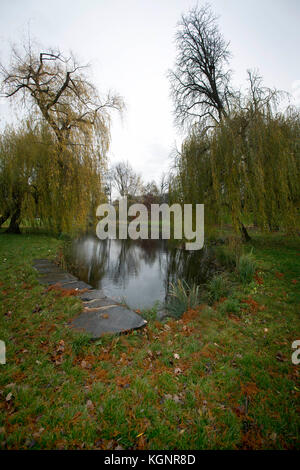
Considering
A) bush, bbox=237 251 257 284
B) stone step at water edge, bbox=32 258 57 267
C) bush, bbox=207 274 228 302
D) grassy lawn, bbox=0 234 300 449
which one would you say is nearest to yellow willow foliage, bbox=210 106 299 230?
bush, bbox=237 251 257 284

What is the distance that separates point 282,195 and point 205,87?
904 cm

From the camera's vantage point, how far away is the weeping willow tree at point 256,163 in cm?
601

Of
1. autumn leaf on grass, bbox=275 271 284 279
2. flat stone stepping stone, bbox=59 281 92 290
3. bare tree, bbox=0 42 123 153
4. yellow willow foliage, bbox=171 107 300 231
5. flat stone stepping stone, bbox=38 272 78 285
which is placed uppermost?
bare tree, bbox=0 42 123 153

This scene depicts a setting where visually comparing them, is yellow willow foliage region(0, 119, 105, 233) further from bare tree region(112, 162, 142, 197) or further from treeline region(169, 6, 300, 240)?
bare tree region(112, 162, 142, 197)

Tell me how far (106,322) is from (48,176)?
7672 mm

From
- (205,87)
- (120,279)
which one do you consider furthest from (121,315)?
(205,87)

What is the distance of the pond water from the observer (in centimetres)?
515

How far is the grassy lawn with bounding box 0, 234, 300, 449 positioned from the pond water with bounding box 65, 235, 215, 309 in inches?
60.0

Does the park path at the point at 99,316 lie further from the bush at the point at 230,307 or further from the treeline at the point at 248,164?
the treeline at the point at 248,164

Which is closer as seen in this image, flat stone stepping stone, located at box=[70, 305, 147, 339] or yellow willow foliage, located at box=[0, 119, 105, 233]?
flat stone stepping stone, located at box=[70, 305, 147, 339]

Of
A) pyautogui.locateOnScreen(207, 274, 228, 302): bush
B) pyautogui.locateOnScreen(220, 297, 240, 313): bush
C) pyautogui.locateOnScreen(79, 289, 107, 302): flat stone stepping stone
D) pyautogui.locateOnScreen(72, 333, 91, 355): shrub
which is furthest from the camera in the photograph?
pyautogui.locateOnScreen(207, 274, 228, 302): bush

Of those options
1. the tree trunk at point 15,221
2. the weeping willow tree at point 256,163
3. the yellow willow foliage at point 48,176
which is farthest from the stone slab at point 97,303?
the tree trunk at point 15,221

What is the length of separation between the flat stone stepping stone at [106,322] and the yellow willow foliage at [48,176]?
20.7ft

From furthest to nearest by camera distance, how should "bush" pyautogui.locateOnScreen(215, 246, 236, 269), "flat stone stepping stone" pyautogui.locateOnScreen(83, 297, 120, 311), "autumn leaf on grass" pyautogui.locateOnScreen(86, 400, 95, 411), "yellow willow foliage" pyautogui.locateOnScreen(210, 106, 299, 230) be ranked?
"bush" pyautogui.locateOnScreen(215, 246, 236, 269) < "yellow willow foliage" pyautogui.locateOnScreen(210, 106, 299, 230) < "flat stone stepping stone" pyautogui.locateOnScreen(83, 297, 120, 311) < "autumn leaf on grass" pyautogui.locateOnScreen(86, 400, 95, 411)
